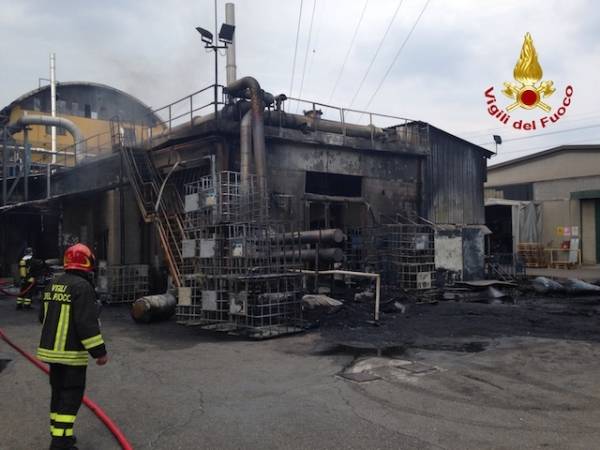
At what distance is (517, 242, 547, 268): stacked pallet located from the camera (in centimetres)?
2772

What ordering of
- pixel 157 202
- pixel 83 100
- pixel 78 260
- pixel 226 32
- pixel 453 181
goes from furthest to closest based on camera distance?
pixel 83 100
pixel 453 181
pixel 226 32
pixel 157 202
pixel 78 260

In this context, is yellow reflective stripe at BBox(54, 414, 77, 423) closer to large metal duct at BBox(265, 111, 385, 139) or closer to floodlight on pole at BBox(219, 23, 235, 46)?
large metal duct at BBox(265, 111, 385, 139)

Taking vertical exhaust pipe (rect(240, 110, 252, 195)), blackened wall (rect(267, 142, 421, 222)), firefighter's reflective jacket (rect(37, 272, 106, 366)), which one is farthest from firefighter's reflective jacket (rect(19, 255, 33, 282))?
firefighter's reflective jacket (rect(37, 272, 106, 366))

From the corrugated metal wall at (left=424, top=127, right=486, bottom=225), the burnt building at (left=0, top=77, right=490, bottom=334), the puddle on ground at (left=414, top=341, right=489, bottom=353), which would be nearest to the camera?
the puddle on ground at (left=414, top=341, right=489, bottom=353)

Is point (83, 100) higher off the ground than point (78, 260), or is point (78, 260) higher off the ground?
point (83, 100)

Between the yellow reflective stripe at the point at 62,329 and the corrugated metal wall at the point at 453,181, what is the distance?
15243mm

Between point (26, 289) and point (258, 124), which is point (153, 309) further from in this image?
point (258, 124)

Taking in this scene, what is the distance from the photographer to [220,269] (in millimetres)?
9883

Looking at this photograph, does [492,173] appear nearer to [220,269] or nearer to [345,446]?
[220,269]

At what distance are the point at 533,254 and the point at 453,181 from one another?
11.7 m

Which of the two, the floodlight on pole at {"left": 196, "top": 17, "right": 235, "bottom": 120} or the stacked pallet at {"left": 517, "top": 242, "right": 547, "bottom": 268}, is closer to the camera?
the floodlight on pole at {"left": 196, "top": 17, "right": 235, "bottom": 120}

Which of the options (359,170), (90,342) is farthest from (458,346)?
(359,170)

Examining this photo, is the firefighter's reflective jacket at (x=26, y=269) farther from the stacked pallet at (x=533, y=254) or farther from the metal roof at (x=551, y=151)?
the metal roof at (x=551, y=151)

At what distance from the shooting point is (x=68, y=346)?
4129mm
